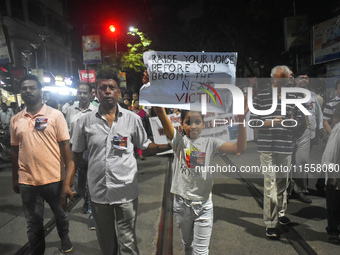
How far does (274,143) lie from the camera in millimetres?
3758

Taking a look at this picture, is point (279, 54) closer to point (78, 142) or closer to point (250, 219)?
point (250, 219)

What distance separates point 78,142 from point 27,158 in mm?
759

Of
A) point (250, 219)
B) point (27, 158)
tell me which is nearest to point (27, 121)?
point (27, 158)

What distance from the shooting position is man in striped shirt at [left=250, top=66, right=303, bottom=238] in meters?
3.71

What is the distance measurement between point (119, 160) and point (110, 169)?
115mm

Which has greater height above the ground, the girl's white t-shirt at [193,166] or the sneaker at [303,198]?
the girl's white t-shirt at [193,166]

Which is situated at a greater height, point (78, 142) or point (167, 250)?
point (78, 142)

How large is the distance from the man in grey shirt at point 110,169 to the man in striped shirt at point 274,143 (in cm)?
183

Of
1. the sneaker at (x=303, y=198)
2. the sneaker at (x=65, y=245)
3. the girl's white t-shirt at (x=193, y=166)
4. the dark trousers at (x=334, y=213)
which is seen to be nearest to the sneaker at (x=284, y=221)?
the dark trousers at (x=334, y=213)

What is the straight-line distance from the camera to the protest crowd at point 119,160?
270cm

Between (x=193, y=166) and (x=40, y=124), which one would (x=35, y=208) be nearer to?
(x=40, y=124)

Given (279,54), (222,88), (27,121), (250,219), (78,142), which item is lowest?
(250,219)

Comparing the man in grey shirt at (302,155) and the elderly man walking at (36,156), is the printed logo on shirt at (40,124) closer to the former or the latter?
the elderly man walking at (36,156)

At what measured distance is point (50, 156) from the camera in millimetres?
3248
